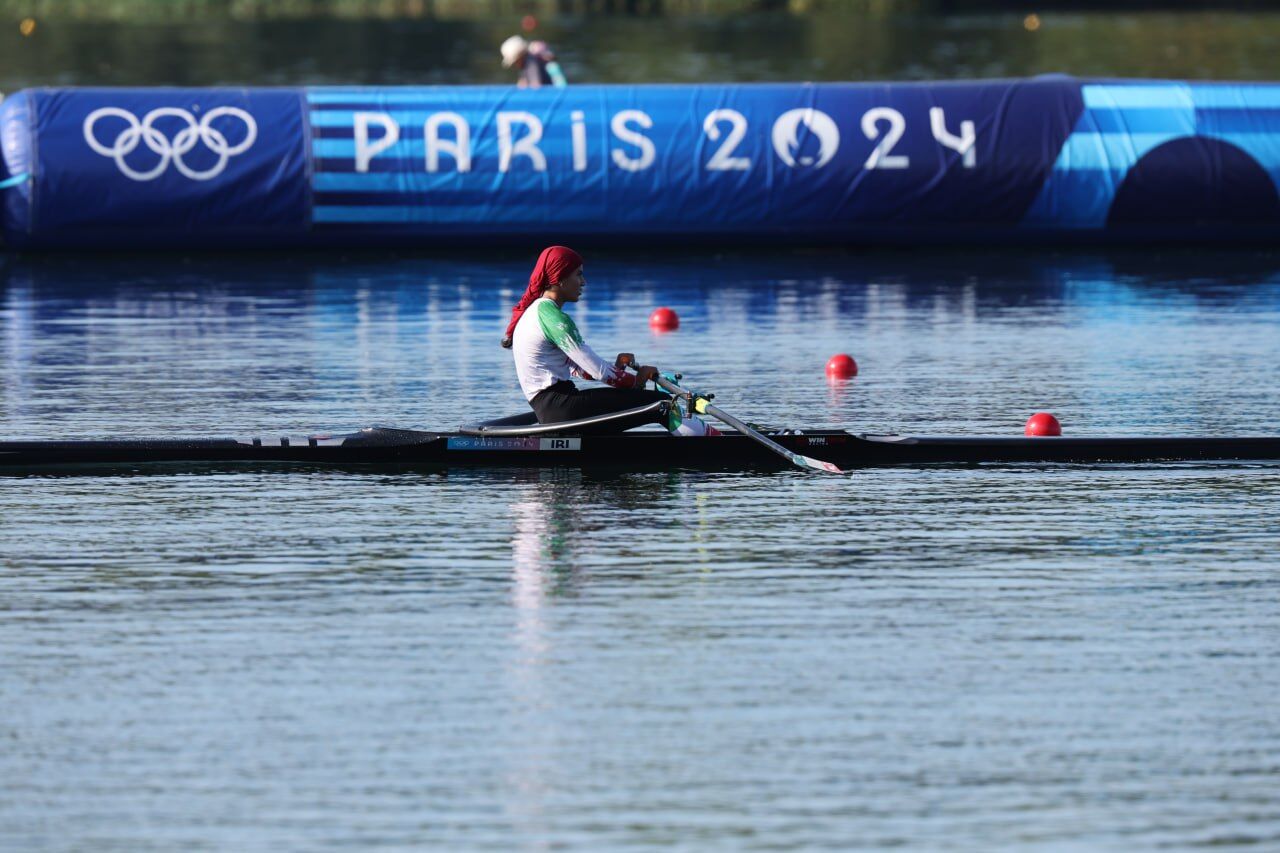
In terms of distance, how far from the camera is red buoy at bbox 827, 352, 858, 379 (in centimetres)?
1382

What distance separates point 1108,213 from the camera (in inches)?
805

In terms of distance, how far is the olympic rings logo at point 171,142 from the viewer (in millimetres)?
19625

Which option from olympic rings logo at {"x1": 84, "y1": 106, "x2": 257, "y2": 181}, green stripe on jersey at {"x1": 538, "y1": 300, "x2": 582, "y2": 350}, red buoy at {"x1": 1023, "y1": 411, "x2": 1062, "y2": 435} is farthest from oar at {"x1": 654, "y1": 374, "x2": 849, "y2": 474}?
olympic rings logo at {"x1": 84, "y1": 106, "x2": 257, "y2": 181}

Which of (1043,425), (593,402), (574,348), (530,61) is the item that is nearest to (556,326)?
(574,348)

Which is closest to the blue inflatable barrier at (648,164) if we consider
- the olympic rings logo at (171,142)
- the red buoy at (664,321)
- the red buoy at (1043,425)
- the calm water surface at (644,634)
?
the olympic rings logo at (171,142)

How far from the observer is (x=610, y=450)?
35.8 ft

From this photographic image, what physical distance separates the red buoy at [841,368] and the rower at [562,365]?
301cm

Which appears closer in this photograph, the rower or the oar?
the oar

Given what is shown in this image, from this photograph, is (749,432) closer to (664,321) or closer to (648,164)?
(664,321)

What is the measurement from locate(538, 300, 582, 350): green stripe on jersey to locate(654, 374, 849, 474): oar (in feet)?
1.45

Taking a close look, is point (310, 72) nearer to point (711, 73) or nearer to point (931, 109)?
point (711, 73)

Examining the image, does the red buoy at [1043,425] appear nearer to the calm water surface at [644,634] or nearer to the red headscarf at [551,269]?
the calm water surface at [644,634]

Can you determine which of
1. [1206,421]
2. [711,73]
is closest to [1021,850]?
[1206,421]

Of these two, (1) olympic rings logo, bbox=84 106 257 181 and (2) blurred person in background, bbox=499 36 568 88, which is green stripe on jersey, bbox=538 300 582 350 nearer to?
(1) olympic rings logo, bbox=84 106 257 181
